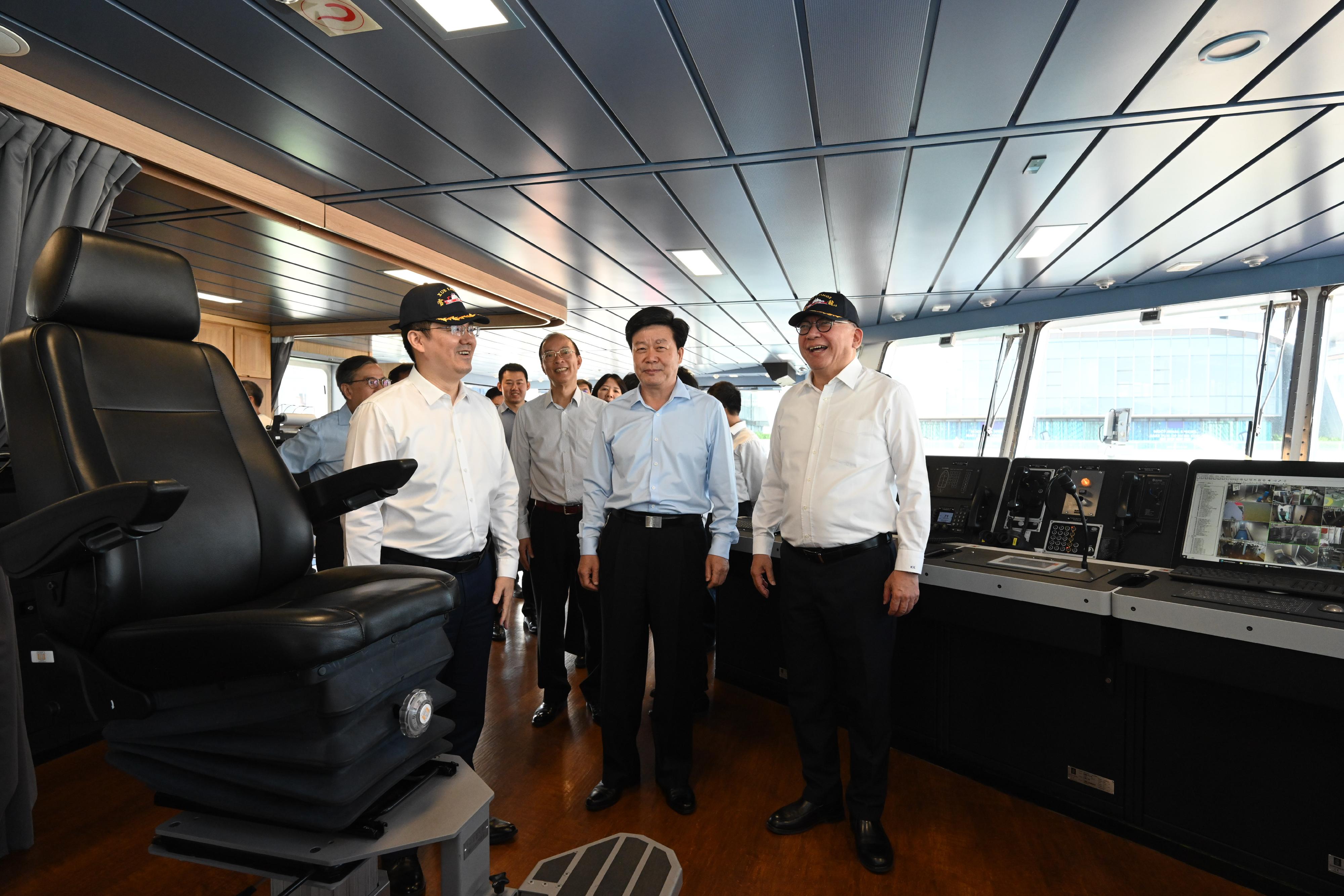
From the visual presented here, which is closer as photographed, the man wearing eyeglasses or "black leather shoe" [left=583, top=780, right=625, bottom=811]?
"black leather shoe" [left=583, top=780, right=625, bottom=811]

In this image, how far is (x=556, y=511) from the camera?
3584 mm

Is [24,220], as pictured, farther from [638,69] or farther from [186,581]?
[638,69]

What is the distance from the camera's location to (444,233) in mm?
4875

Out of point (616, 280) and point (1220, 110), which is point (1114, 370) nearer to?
point (1220, 110)

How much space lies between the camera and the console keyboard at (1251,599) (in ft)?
6.34

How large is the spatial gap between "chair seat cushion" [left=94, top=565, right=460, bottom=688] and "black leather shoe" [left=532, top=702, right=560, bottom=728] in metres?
2.38

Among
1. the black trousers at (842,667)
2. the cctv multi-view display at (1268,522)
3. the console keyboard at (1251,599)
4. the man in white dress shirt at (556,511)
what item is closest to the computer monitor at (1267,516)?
the cctv multi-view display at (1268,522)

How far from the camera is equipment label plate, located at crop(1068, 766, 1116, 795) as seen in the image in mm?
2371

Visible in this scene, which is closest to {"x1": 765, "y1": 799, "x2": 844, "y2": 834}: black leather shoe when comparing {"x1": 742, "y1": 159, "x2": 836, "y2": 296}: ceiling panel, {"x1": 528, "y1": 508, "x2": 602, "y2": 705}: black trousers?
{"x1": 528, "y1": 508, "x2": 602, "y2": 705}: black trousers

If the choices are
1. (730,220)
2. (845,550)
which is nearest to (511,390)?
(730,220)

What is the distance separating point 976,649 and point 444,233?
425cm

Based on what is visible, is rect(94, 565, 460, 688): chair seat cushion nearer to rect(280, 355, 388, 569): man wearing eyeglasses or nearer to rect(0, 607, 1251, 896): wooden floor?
rect(0, 607, 1251, 896): wooden floor

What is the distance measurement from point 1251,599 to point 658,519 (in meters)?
1.84

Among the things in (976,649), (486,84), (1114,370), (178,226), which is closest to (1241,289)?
(1114,370)
